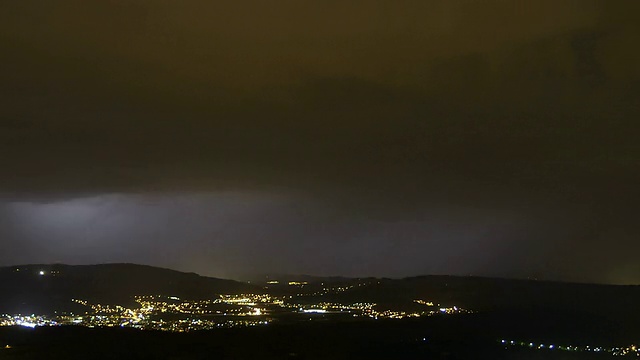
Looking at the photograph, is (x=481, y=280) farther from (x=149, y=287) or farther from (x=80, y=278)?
(x=80, y=278)

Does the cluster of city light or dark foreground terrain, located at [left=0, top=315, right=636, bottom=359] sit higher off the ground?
dark foreground terrain, located at [left=0, top=315, right=636, bottom=359]

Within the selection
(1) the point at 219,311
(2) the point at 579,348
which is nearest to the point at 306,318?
(1) the point at 219,311

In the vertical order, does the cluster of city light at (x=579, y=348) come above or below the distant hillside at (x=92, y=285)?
below

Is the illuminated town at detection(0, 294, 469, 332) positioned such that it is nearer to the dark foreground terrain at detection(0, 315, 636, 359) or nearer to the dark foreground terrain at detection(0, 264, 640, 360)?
the dark foreground terrain at detection(0, 264, 640, 360)

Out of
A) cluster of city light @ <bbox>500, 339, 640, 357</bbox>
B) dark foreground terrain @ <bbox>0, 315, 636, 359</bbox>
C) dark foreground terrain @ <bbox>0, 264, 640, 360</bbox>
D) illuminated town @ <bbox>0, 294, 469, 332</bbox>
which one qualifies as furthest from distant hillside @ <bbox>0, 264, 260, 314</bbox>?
cluster of city light @ <bbox>500, 339, 640, 357</bbox>

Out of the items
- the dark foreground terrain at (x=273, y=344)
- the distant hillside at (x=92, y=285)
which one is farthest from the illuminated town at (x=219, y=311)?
the dark foreground terrain at (x=273, y=344)

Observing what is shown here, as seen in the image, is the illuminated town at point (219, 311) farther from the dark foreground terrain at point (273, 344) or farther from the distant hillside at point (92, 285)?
the dark foreground terrain at point (273, 344)
